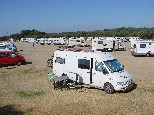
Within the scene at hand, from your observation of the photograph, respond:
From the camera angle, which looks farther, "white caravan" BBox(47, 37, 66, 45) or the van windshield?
"white caravan" BBox(47, 37, 66, 45)

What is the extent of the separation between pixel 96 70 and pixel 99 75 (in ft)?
1.35

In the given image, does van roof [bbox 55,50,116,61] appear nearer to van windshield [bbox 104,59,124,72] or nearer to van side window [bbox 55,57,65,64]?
van windshield [bbox 104,59,124,72]

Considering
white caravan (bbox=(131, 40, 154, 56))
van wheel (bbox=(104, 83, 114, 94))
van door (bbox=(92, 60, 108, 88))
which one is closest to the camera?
van wheel (bbox=(104, 83, 114, 94))

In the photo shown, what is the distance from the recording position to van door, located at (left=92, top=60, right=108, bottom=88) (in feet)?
53.0

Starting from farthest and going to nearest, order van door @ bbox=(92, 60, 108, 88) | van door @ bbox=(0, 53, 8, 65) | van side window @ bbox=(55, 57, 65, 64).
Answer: van door @ bbox=(0, 53, 8, 65), van side window @ bbox=(55, 57, 65, 64), van door @ bbox=(92, 60, 108, 88)

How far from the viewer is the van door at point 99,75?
53.0 ft

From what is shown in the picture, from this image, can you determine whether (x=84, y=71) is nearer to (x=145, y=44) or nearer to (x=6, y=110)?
(x=6, y=110)

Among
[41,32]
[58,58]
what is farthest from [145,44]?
[41,32]

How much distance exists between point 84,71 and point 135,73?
25.2 feet

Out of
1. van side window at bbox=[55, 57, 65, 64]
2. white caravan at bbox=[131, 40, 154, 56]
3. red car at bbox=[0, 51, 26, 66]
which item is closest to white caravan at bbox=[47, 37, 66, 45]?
white caravan at bbox=[131, 40, 154, 56]

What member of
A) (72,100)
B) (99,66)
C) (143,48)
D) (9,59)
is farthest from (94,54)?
(143,48)

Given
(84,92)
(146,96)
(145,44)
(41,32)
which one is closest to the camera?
(146,96)

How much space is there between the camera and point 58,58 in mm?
19094

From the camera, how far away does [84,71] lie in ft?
56.1
